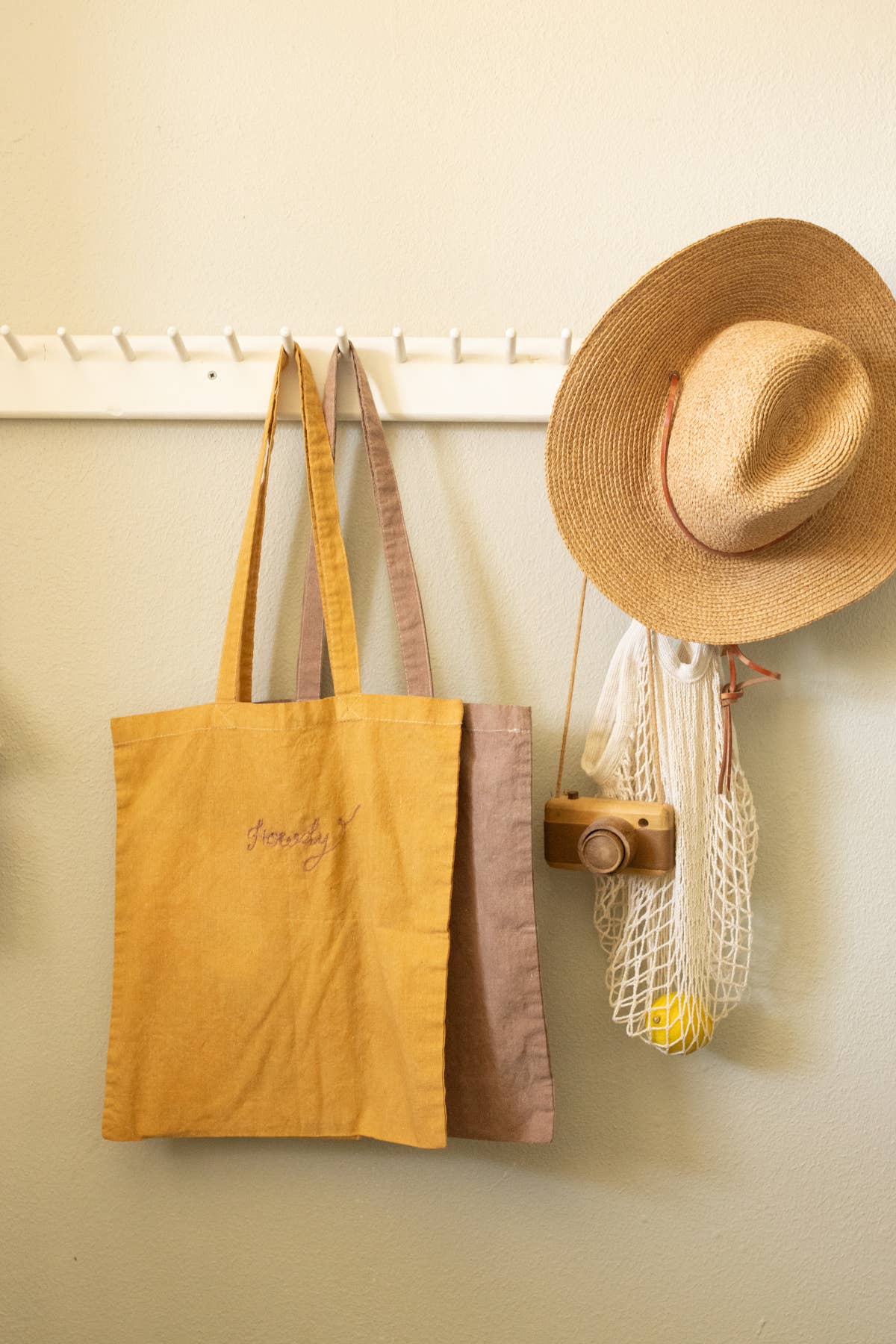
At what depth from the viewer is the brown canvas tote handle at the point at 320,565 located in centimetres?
84

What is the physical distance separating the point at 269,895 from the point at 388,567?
320mm

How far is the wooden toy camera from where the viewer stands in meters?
0.82

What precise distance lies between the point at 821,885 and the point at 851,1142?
26 cm

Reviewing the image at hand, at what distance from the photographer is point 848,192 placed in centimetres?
89

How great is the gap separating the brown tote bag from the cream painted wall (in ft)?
0.22

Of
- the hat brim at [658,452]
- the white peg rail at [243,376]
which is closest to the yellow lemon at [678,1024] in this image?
the hat brim at [658,452]

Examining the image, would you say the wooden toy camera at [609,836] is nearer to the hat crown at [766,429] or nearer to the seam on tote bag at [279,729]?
the seam on tote bag at [279,729]

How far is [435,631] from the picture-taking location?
92 centimetres

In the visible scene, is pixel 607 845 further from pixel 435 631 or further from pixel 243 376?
pixel 243 376

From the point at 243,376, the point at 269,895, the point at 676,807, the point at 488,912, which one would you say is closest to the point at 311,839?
the point at 269,895

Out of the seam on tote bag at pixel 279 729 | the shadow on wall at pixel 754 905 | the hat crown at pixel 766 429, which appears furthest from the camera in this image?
the shadow on wall at pixel 754 905

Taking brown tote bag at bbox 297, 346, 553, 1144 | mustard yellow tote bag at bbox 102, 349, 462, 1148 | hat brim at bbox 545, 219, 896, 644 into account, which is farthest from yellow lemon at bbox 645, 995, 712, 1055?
hat brim at bbox 545, 219, 896, 644

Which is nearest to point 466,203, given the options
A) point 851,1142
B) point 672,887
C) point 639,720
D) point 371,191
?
point 371,191

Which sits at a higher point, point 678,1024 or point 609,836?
point 609,836
